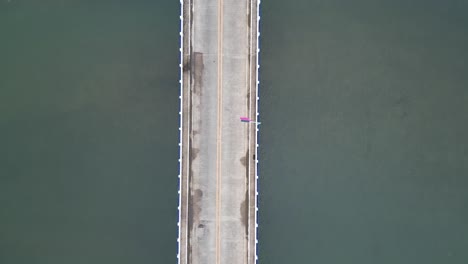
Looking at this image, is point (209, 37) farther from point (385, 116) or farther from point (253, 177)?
point (385, 116)

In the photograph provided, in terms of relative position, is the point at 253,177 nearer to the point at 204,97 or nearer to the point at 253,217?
the point at 253,217

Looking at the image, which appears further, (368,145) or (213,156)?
(368,145)

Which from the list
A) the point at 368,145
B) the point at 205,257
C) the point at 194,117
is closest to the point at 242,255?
the point at 205,257

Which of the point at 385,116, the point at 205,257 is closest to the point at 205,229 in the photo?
the point at 205,257

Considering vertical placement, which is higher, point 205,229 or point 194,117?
point 194,117

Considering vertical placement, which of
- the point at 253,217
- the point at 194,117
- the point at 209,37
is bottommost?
the point at 253,217

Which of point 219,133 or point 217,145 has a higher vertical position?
point 219,133
